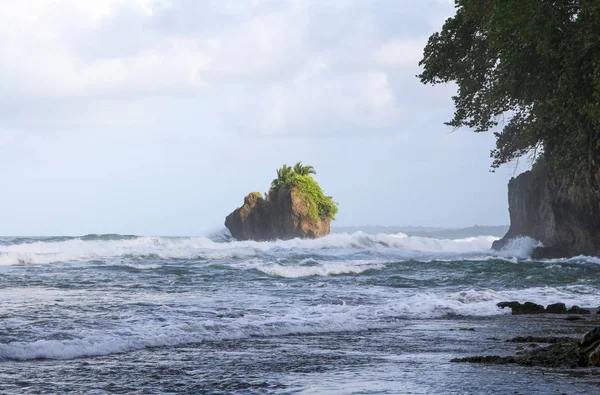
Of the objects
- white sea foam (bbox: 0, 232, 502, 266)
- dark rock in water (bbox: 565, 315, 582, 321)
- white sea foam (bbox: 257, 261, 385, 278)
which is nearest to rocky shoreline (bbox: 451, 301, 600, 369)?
dark rock in water (bbox: 565, 315, 582, 321)

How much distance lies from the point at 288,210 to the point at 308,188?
8.93 ft

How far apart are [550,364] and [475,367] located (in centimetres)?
78

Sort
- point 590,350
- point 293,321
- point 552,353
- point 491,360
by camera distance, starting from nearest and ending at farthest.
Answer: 1. point 590,350
2. point 491,360
3. point 552,353
4. point 293,321

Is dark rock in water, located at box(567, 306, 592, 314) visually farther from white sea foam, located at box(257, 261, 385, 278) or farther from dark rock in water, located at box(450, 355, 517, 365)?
white sea foam, located at box(257, 261, 385, 278)

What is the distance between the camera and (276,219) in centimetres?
6500

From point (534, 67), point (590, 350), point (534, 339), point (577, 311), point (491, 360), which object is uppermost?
point (534, 67)

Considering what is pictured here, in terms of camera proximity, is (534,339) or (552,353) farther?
(534,339)

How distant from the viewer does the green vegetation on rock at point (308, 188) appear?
210 ft

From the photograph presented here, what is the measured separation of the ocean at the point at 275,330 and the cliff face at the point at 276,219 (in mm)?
35959

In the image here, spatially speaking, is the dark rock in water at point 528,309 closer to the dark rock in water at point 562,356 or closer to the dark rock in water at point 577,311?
the dark rock in water at point 577,311

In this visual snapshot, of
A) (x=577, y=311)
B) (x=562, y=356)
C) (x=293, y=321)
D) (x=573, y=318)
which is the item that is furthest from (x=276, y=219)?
(x=562, y=356)

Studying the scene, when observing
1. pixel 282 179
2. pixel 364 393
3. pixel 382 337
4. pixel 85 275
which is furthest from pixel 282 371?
pixel 282 179

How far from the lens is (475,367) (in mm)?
7598

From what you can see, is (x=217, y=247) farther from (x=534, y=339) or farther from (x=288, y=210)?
(x=534, y=339)
